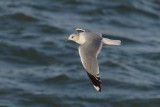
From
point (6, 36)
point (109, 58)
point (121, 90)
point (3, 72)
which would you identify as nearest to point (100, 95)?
point (121, 90)

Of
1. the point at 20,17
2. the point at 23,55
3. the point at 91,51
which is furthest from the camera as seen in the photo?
the point at 20,17

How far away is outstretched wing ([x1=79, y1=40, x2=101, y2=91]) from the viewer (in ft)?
16.4

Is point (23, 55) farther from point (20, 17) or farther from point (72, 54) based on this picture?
point (20, 17)

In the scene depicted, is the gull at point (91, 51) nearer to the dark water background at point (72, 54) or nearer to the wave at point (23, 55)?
the dark water background at point (72, 54)

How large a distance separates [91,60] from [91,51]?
0.19 meters

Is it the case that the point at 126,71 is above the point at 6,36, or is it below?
below

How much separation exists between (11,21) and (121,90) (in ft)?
11.3

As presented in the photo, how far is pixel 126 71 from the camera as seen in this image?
402 inches

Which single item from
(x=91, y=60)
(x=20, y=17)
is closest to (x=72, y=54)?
(x=20, y=17)

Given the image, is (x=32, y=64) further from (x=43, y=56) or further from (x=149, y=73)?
(x=149, y=73)

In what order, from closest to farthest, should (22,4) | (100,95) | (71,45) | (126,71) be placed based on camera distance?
1. (100,95)
2. (126,71)
3. (71,45)
4. (22,4)

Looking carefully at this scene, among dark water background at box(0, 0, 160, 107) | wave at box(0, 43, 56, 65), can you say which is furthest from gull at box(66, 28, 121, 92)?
wave at box(0, 43, 56, 65)

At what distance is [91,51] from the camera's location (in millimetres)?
5344

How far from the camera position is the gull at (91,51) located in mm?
5020
